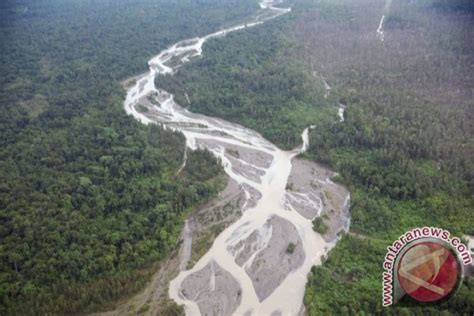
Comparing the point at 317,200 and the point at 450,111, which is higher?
the point at 450,111

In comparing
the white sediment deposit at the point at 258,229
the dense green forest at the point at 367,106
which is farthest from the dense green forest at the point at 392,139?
the white sediment deposit at the point at 258,229

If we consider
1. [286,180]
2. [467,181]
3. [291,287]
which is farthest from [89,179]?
[467,181]

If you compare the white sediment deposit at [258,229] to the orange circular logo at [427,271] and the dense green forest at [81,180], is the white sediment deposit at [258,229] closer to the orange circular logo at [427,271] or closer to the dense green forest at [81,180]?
the dense green forest at [81,180]

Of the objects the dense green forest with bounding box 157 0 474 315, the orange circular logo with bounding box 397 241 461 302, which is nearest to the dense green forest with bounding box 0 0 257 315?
the dense green forest with bounding box 157 0 474 315

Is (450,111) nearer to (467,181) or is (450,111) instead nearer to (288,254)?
(467,181)

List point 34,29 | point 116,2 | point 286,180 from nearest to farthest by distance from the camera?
point 286,180 → point 34,29 → point 116,2

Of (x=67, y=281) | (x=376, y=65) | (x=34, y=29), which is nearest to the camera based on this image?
(x=67, y=281)

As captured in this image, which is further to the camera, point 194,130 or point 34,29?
point 34,29
